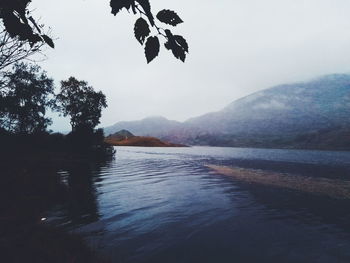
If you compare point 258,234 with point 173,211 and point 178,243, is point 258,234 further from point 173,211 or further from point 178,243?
point 173,211

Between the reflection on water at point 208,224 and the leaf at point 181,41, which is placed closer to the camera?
the leaf at point 181,41

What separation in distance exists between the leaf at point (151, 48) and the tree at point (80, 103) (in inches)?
2266

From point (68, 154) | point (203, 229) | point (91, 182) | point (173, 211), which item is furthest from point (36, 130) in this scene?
point (203, 229)

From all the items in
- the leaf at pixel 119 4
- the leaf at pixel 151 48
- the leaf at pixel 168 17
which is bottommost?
the leaf at pixel 151 48

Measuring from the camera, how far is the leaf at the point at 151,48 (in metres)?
2.48

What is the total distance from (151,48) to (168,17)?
34cm

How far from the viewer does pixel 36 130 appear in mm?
47125

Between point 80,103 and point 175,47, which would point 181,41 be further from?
point 80,103

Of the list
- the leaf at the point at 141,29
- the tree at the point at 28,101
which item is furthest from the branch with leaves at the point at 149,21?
the tree at the point at 28,101

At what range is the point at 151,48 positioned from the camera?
2.49 m

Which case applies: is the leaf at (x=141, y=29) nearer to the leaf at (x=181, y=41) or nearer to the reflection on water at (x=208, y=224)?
the leaf at (x=181, y=41)

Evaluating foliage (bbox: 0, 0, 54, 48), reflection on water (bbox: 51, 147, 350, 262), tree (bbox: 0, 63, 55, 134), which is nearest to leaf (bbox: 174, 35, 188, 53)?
foliage (bbox: 0, 0, 54, 48)

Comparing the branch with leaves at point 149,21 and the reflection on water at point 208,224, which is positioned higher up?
the branch with leaves at point 149,21

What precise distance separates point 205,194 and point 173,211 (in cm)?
668
